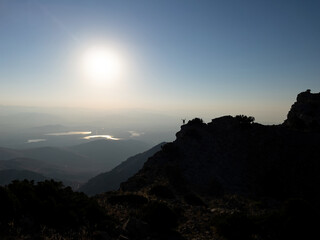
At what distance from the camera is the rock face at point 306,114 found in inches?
1765

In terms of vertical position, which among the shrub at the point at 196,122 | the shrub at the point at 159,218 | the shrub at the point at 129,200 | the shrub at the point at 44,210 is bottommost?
the shrub at the point at 129,200

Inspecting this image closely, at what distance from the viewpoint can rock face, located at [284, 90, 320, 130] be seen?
4483 cm

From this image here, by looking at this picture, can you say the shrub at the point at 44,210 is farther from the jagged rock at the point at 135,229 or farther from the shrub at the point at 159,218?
the shrub at the point at 159,218

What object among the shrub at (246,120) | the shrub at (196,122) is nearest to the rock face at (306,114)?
the shrub at (246,120)

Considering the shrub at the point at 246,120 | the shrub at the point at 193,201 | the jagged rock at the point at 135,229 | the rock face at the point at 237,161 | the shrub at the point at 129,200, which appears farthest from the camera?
the shrub at the point at 246,120

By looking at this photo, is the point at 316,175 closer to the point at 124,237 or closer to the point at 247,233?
the point at 247,233

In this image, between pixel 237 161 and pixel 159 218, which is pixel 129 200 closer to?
pixel 159 218

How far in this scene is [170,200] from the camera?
21594mm

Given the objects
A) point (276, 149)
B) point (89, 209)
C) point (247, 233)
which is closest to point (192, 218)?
point (247, 233)

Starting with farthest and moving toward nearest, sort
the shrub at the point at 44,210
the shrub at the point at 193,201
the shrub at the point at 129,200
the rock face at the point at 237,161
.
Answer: the rock face at the point at 237,161 → the shrub at the point at 193,201 → the shrub at the point at 129,200 → the shrub at the point at 44,210

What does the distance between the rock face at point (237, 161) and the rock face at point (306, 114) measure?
0.42 metres

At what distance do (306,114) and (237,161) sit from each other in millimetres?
27165

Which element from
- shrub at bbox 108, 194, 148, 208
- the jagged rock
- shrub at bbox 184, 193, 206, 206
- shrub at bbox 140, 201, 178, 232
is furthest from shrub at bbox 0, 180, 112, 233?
shrub at bbox 184, 193, 206, 206

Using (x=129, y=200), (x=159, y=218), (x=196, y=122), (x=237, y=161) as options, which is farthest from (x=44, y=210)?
(x=196, y=122)
